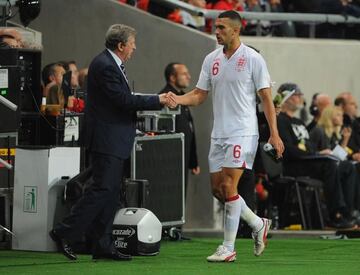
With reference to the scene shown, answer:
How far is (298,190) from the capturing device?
18453mm

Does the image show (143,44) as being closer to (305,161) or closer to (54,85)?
(305,161)

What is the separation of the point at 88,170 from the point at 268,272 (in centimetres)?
294

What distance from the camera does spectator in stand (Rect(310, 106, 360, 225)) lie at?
18891 millimetres

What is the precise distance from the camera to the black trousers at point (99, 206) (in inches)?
482

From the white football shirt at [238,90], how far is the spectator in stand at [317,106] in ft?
23.8

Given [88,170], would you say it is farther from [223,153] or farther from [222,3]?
[222,3]

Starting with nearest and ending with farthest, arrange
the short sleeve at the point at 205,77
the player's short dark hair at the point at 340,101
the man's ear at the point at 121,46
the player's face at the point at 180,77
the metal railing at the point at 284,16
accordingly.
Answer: the man's ear at the point at 121,46, the short sleeve at the point at 205,77, the player's face at the point at 180,77, the metal railing at the point at 284,16, the player's short dark hair at the point at 340,101

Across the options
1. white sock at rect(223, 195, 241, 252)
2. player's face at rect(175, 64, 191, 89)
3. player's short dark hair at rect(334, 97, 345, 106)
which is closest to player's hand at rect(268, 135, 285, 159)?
white sock at rect(223, 195, 241, 252)

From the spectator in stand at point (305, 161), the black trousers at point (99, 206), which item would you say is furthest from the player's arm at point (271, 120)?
the spectator in stand at point (305, 161)

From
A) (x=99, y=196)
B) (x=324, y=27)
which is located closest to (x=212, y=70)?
(x=99, y=196)

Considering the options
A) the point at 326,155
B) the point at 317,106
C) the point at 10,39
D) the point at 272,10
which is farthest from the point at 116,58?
the point at 272,10

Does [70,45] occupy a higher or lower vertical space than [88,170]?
higher

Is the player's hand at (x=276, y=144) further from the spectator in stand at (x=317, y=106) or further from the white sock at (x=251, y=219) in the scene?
the spectator in stand at (x=317, y=106)

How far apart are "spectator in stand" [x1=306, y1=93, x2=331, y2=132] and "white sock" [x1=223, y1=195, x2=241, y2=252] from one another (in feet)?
23.9
